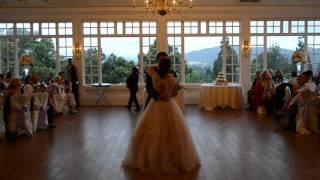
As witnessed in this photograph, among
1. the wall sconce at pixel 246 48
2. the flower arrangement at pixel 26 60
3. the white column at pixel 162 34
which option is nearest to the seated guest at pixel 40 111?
the flower arrangement at pixel 26 60

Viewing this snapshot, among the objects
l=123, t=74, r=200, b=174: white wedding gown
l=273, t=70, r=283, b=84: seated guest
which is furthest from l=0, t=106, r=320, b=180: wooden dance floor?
l=273, t=70, r=283, b=84: seated guest

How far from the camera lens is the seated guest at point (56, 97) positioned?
41.0 ft

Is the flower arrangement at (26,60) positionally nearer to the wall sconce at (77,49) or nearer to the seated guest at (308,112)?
the wall sconce at (77,49)

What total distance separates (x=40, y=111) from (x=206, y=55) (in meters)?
7.65

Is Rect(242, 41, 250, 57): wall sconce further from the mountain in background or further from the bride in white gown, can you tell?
the bride in white gown

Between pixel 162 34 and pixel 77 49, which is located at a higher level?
pixel 162 34

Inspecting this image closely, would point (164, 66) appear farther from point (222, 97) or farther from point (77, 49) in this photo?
point (77, 49)

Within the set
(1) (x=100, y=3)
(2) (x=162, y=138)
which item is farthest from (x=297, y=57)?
(2) (x=162, y=138)

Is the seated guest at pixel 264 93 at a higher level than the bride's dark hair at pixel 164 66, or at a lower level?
lower

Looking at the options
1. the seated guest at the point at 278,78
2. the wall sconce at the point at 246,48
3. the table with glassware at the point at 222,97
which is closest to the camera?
the table with glassware at the point at 222,97

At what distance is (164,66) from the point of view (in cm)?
601

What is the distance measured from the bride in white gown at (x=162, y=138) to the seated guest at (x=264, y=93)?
6.94 metres

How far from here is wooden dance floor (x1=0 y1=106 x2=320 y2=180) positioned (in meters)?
5.84

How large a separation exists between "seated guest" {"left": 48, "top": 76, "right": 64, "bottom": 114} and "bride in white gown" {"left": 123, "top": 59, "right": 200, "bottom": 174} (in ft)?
22.6
